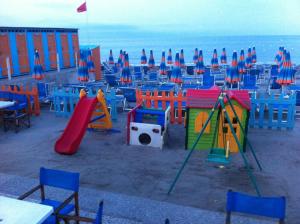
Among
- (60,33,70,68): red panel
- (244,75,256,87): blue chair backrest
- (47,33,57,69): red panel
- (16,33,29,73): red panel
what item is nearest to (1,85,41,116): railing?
(16,33,29,73): red panel

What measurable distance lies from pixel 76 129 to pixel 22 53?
355 inches

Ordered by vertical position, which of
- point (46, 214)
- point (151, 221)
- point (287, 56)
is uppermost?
point (287, 56)

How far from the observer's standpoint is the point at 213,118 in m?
7.93

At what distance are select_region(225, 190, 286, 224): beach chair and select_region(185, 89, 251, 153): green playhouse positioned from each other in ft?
13.0

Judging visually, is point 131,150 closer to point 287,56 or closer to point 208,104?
point 208,104

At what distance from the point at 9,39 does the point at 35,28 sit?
6.44ft

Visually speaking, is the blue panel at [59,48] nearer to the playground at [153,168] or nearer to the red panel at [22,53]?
the red panel at [22,53]

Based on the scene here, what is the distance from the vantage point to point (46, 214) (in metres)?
3.49

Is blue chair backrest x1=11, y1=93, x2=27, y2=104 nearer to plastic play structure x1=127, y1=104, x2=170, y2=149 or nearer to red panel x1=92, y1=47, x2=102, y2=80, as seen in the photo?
plastic play structure x1=127, y1=104, x2=170, y2=149

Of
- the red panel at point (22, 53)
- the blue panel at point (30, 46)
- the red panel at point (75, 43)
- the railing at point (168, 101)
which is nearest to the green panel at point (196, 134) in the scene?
the railing at point (168, 101)

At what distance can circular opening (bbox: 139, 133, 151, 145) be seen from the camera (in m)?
8.46

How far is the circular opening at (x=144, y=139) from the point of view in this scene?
846 centimetres

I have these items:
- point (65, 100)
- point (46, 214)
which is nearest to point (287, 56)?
point (65, 100)

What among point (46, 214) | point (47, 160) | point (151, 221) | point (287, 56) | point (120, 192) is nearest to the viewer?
point (46, 214)
